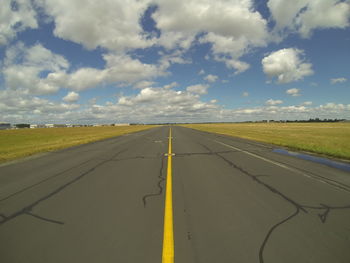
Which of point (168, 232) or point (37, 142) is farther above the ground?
point (168, 232)

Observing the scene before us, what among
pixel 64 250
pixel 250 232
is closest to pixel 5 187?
pixel 64 250

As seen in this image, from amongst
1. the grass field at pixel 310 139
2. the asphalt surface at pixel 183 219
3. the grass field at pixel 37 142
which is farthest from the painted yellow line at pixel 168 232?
the grass field at pixel 37 142

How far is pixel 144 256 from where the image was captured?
2.38 m

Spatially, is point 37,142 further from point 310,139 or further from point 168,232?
point 310,139

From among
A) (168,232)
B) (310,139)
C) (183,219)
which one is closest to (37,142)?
(183,219)

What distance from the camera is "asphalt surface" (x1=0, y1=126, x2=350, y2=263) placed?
2459 millimetres

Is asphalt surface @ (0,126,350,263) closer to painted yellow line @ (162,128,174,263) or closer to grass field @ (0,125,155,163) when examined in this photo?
painted yellow line @ (162,128,174,263)

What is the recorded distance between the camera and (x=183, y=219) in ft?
10.7

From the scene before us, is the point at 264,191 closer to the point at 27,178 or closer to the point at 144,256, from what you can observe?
the point at 144,256

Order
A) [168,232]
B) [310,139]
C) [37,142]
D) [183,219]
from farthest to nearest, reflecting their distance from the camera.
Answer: [37,142] < [310,139] < [183,219] < [168,232]

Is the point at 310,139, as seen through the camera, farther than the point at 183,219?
Yes

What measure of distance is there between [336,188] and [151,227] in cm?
500

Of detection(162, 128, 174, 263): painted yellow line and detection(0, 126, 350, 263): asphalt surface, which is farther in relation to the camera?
detection(0, 126, 350, 263): asphalt surface

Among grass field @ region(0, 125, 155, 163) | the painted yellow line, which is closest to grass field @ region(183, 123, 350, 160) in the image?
the painted yellow line
